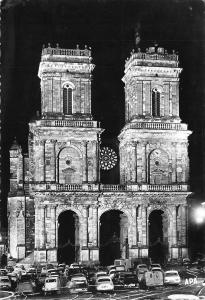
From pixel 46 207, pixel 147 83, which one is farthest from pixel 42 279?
pixel 147 83

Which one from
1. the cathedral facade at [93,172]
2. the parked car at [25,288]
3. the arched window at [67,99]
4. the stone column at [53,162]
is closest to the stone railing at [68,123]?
the cathedral facade at [93,172]

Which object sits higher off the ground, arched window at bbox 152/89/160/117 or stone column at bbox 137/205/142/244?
arched window at bbox 152/89/160/117

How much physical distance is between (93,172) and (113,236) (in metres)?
8.17

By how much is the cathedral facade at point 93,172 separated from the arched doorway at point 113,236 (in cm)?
16

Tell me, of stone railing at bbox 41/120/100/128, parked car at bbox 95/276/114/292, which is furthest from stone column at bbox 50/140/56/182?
parked car at bbox 95/276/114/292

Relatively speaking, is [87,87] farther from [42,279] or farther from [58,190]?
[42,279]

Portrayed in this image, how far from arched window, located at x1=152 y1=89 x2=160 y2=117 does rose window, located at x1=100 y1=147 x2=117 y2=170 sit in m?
6.89

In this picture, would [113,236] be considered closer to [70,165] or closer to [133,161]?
[133,161]

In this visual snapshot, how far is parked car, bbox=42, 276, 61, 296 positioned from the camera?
155 ft

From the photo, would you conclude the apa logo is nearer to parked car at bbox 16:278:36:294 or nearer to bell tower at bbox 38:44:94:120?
parked car at bbox 16:278:36:294

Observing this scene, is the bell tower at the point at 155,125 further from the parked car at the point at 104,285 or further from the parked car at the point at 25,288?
the parked car at the point at 25,288

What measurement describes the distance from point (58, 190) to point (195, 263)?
48.3 ft

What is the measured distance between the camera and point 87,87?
71.2 metres

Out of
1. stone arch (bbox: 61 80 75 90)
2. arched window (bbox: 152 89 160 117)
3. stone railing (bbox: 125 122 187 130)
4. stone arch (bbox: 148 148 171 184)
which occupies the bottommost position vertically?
stone arch (bbox: 148 148 171 184)
